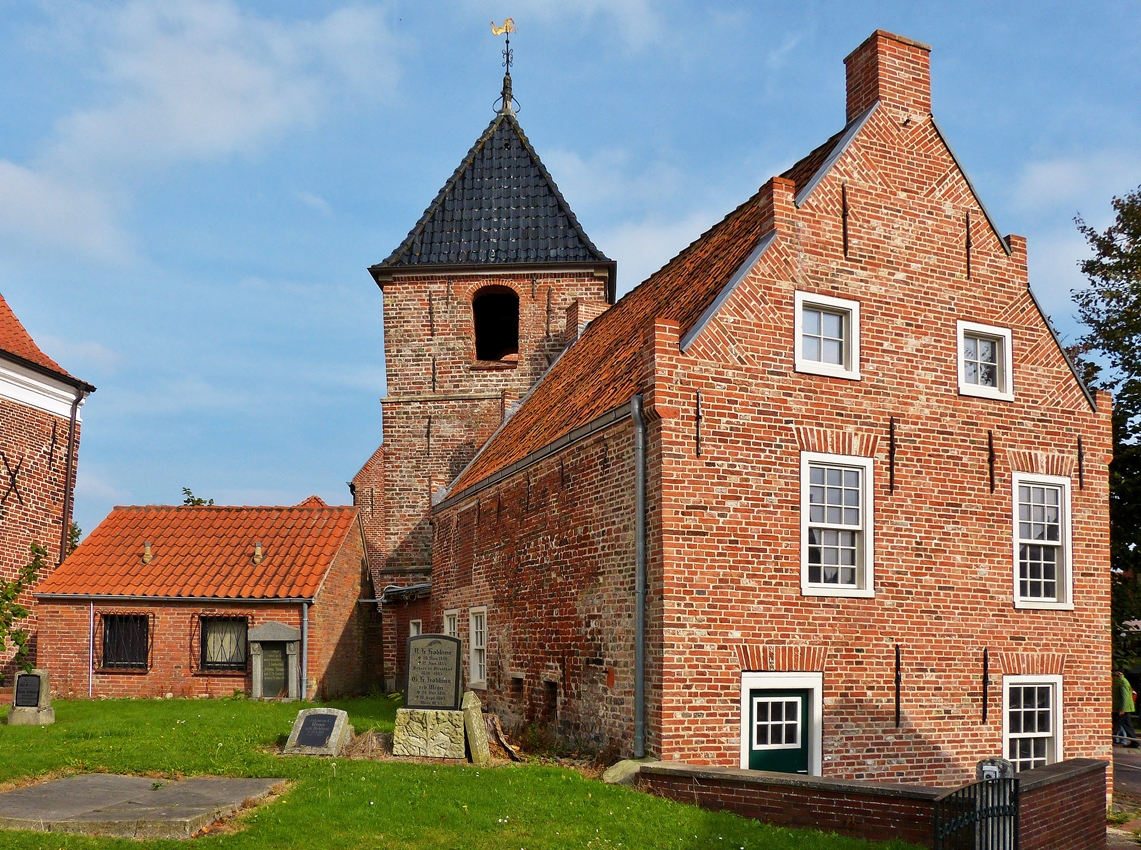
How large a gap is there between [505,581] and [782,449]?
6.21 metres

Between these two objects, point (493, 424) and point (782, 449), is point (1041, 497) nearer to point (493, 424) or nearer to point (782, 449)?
point (782, 449)

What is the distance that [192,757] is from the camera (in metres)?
14.0

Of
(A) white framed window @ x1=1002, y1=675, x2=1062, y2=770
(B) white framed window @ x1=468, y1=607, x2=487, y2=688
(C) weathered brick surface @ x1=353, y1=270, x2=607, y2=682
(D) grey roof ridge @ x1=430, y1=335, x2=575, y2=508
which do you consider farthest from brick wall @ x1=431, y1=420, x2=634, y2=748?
(C) weathered brick surface @ x1=353, y1=270, x2=607, y2=682

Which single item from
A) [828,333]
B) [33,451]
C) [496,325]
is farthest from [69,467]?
[828,333]

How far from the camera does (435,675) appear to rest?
15086mm

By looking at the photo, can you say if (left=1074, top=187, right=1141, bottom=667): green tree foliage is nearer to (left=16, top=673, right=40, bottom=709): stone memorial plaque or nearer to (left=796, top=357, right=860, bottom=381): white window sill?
(left=796, top=357, right=860, bottom=381): white window sill

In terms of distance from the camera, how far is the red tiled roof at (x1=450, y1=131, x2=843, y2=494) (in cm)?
1512

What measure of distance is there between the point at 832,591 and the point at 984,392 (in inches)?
153

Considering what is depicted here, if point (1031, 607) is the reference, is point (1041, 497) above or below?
above

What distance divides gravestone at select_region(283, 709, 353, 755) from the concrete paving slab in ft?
6.04

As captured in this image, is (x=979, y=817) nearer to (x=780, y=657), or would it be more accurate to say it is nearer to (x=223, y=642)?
(x=780, y=657)

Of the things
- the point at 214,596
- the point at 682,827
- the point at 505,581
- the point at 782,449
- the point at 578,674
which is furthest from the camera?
the point at 214,596

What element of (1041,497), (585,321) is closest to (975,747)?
(1041,497)

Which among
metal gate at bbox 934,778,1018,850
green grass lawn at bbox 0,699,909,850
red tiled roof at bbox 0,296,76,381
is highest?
red tiled roof at bbox 0,296,76,381
